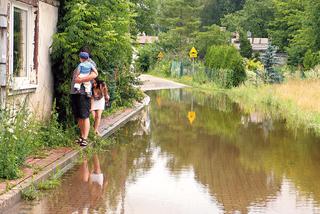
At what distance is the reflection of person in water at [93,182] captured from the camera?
8.27 m

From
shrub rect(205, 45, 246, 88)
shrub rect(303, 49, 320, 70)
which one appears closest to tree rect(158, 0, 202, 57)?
shrub rect(205, 45, 246, 88)

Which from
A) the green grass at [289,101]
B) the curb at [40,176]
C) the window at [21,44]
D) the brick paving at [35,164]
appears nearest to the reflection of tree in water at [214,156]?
the curb at [40,176]

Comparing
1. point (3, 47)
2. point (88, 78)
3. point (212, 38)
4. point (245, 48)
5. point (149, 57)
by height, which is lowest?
point (149, 57)

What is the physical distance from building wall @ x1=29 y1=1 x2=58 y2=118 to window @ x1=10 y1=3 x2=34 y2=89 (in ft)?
1.18

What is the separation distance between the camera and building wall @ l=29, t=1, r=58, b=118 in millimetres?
12180

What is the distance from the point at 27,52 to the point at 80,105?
55.2 inches

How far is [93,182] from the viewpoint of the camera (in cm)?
970

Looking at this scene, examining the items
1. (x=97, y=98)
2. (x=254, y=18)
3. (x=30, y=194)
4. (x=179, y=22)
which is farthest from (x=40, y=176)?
(x=254, y=18)

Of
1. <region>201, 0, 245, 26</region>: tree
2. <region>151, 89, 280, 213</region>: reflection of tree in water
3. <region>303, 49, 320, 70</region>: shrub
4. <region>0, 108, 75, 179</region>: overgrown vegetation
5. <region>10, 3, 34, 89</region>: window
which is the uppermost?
<region>201, 0, 245, 26</region>: tree

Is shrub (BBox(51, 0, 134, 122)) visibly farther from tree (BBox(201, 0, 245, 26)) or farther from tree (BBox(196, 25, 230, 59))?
tree (BBox(201, 0, 245, 26))

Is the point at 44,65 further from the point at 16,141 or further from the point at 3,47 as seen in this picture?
the point at 16,141

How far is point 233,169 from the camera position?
11.3m

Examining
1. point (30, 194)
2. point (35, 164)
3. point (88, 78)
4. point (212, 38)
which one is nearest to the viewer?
point (30, 194)

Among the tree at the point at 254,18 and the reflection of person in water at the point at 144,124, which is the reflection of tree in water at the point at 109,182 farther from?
the tree at the point at 254,18
